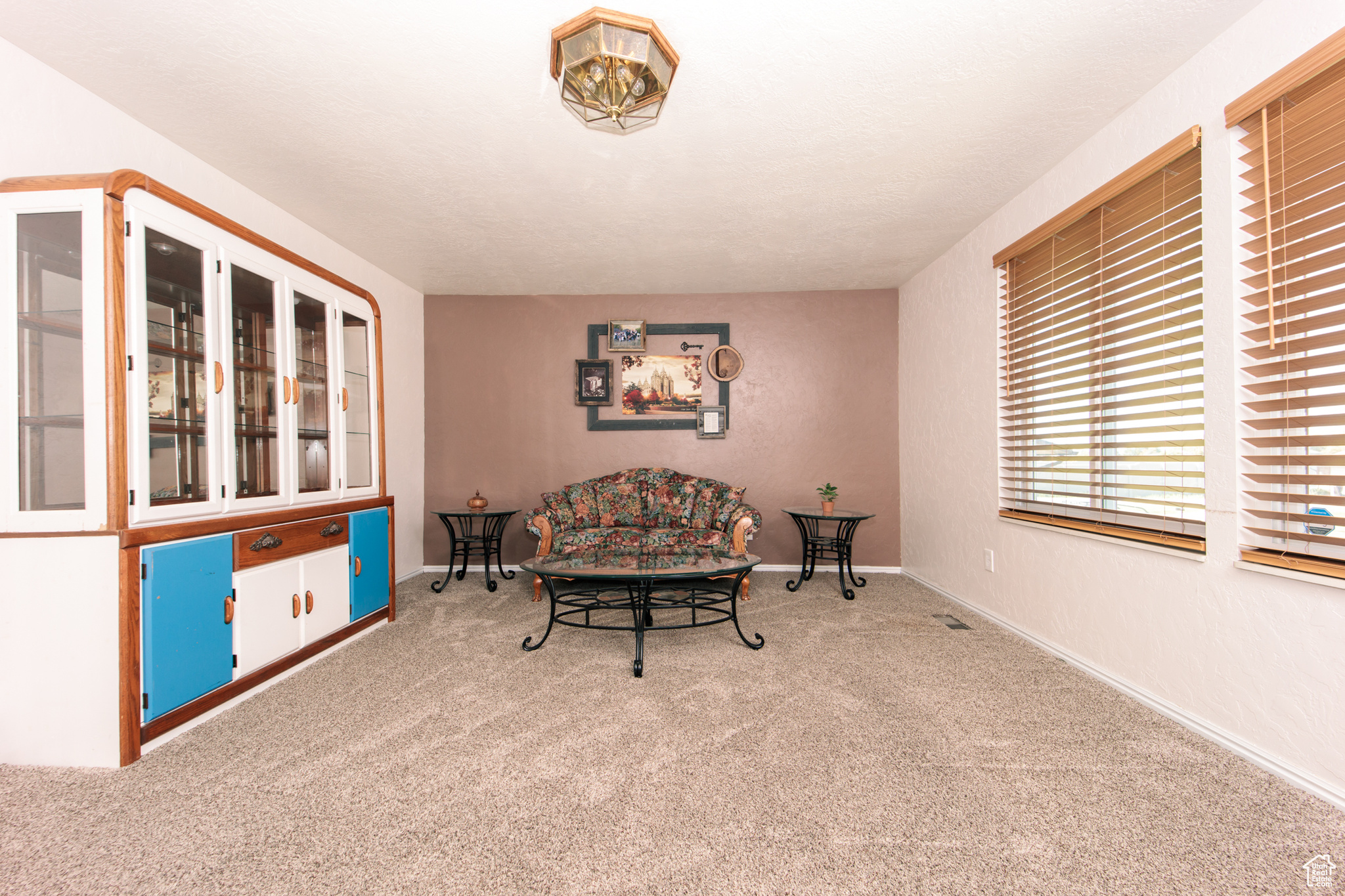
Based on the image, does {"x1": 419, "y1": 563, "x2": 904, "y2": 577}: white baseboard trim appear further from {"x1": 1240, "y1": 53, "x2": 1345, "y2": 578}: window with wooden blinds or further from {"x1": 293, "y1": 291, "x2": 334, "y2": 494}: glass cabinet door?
{"x1": 1240, "y1": 53, "x2": 1345, "y2": 578}: window with wooden blinds

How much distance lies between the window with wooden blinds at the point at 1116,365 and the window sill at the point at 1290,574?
0.70 feet

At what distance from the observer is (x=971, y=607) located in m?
3.68

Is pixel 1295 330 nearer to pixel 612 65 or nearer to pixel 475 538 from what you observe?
pixel 612 65

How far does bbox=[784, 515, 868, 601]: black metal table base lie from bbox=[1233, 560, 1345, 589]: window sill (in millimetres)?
2324

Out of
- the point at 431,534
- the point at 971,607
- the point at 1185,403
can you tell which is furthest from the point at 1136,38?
the point at 431,534

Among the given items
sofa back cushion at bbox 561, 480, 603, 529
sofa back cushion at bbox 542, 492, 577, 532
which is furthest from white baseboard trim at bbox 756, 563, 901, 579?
sofa back cushion at bbox 542, 492, 577, 532

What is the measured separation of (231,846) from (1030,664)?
3169 mm

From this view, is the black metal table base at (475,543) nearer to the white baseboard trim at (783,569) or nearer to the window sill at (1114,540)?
the white baseboard trim at (783,569)

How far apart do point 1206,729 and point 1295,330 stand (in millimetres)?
1422

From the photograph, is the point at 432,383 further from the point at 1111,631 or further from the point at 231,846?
the point at 1111,631

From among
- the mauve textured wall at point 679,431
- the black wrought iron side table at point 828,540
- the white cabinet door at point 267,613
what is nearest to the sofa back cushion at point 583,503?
the mauve textured wall at point 679,431

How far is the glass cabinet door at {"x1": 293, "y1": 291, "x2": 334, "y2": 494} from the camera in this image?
2838mm
